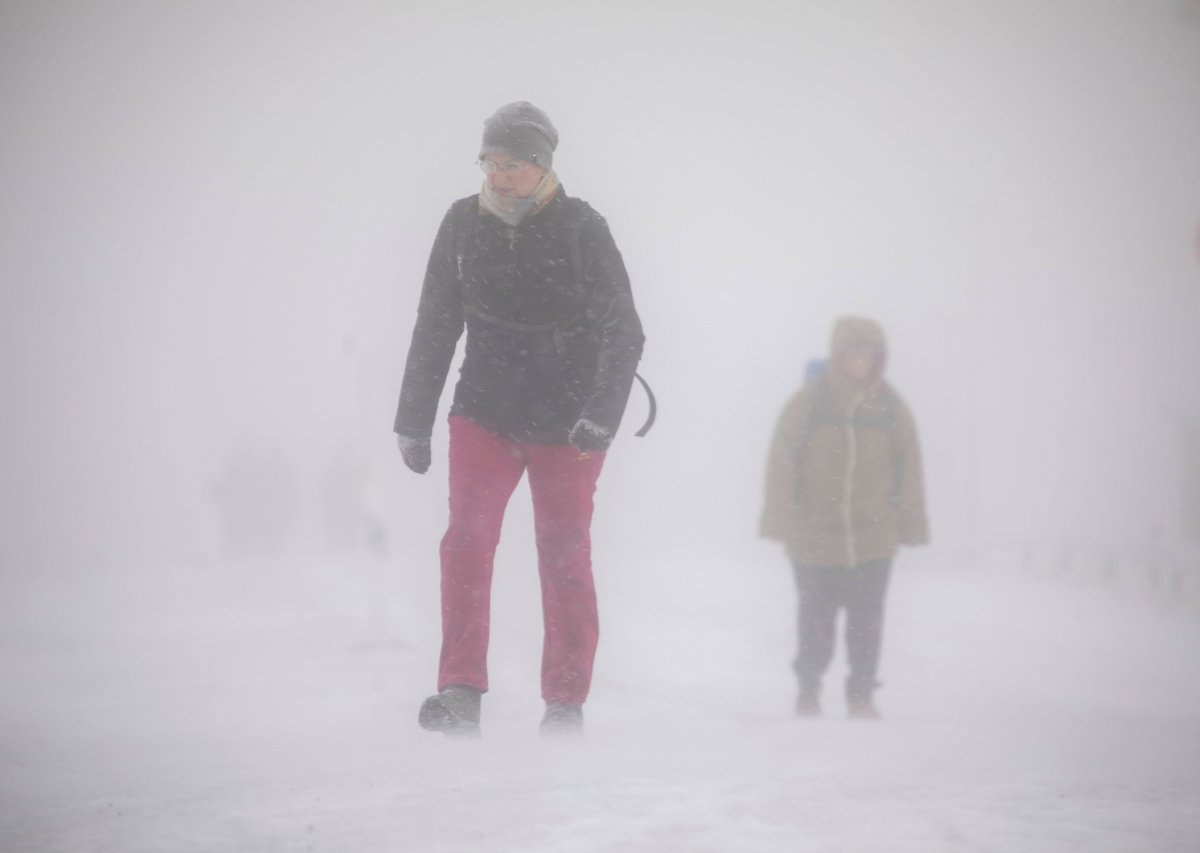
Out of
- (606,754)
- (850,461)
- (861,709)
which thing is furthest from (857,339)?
(606,754)

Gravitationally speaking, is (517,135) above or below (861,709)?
above

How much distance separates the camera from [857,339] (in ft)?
16.4

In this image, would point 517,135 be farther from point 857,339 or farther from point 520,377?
point 857,339

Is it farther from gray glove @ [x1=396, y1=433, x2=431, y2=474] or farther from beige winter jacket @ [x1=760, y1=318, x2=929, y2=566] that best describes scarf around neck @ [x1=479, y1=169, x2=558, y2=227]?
beige winter jacket @ [x1=760, y1=318, x2=929, y2=566]

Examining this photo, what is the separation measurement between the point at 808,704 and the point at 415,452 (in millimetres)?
2610

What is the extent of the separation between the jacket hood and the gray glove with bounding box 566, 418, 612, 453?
2121 millimetres

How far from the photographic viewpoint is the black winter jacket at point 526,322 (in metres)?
3.35

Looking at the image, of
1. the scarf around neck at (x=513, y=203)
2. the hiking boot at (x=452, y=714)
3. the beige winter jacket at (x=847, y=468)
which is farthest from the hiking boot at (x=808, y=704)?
the scarf around neck at (x=513, y=203)

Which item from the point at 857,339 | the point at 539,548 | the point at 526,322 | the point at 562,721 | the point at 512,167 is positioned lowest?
the point at 562,721

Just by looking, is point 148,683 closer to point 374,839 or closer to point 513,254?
point 513,254

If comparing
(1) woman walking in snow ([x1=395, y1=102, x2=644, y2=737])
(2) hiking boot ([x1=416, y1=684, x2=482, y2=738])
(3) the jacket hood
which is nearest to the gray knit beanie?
(1) woman walking in snow ([x1=395, y1=102, x2=644, y2=737])

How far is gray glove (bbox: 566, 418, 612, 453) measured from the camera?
3.24 m

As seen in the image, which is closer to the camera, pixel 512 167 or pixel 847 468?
pixel 512 167

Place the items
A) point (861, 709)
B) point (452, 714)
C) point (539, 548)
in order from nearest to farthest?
point (452, 714)
point (539, 548)
point (861, 709)
